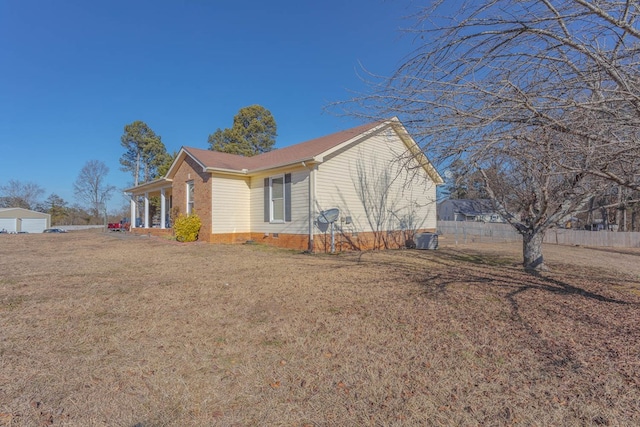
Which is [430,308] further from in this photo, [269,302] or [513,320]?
[269,302]

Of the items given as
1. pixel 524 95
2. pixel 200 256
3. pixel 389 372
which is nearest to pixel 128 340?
pixel 389 372

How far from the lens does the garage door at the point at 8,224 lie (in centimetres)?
3969

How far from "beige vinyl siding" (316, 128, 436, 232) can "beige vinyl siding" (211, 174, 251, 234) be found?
14.1 feet

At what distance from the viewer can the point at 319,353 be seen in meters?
3.29

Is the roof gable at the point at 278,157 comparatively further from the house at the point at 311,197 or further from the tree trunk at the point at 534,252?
the tree trunk at the point at 534,252

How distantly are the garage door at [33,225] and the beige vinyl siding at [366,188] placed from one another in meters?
47.2

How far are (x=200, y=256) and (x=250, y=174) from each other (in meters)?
5.08

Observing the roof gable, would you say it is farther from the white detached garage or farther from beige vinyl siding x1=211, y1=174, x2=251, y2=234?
the white detached garage

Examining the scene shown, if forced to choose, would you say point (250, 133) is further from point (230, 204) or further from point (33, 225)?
point (33, 225)

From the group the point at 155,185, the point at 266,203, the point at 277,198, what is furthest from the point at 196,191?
the point at 155,185

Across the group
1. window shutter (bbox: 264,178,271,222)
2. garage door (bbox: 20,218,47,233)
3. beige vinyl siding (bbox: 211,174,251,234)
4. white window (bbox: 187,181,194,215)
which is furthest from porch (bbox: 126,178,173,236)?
garage door (bbox: 20,218,47,233)

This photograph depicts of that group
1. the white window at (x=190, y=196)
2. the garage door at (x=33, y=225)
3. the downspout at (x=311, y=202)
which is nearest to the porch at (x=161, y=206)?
the white window at (x=190, y=196)

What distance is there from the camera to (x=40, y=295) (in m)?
5.40

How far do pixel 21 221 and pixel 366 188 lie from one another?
47917 millimetres
